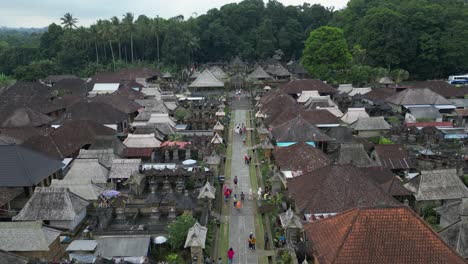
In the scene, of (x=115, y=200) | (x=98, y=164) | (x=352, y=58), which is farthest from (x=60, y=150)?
(x=352, y=58)

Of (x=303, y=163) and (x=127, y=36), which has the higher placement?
(x=127, y=36)

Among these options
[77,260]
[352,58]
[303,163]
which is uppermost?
[352,58]

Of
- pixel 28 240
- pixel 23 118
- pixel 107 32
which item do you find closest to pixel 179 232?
pixel 28 240

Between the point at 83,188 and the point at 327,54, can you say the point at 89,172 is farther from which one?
the point at 327,54

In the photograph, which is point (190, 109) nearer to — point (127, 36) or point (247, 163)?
point (247, 163)

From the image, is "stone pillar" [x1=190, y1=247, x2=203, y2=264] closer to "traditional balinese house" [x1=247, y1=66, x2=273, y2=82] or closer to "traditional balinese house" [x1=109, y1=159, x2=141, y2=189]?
"traditional balinese house" [x1=109, y1=159, x2=141, y2=189]

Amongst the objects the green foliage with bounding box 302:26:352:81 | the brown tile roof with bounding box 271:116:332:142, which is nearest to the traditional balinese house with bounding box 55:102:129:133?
the brown tile roof with bounding box 271:116:332:142

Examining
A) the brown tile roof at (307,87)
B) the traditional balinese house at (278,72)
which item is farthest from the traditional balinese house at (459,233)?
the traditional balinese house at (278,72)
